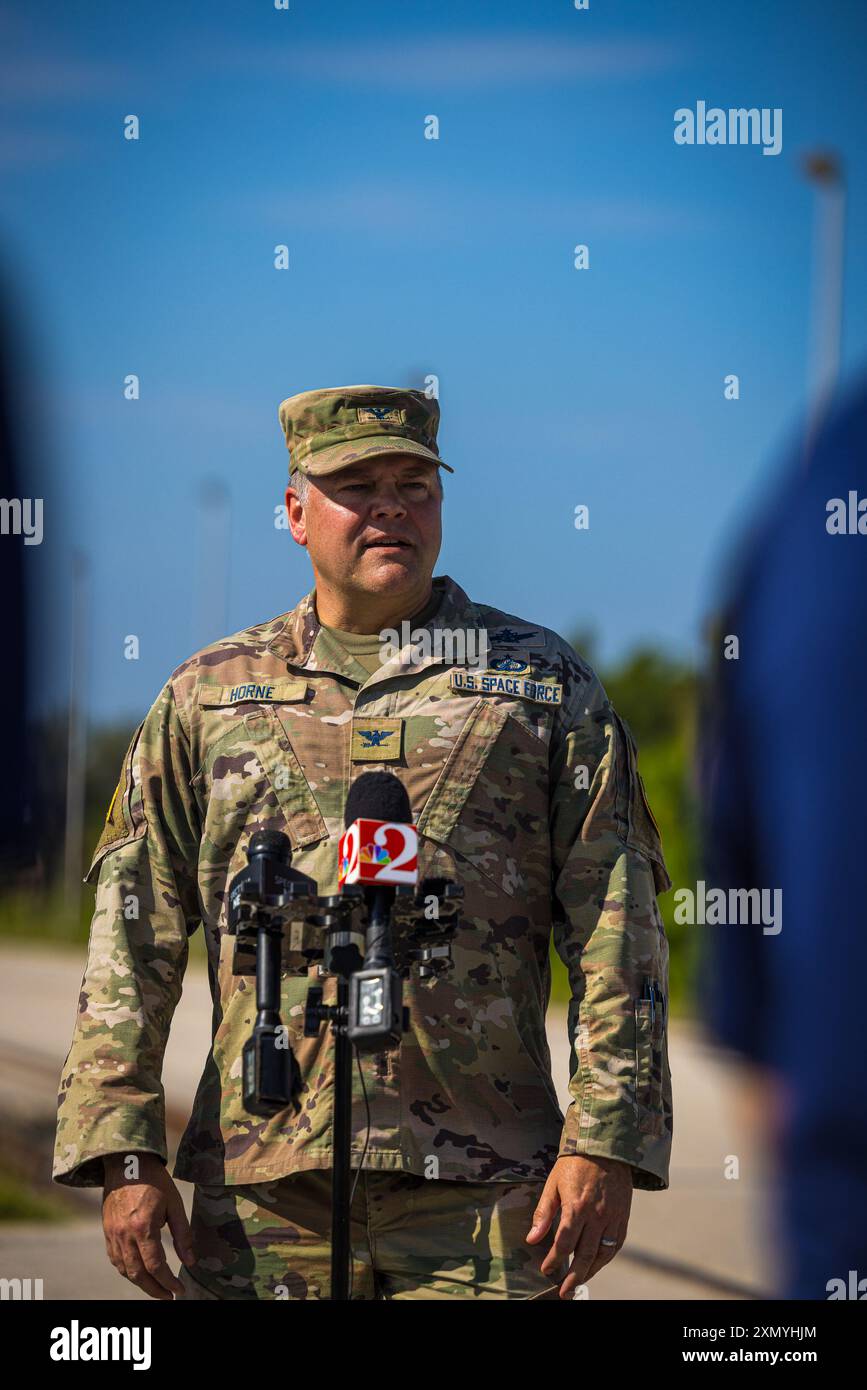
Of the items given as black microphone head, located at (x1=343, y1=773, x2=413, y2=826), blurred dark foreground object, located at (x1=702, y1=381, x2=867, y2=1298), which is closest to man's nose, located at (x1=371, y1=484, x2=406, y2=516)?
black microphone head, located at (x1=343, y1=773, x2=413, y2=826)

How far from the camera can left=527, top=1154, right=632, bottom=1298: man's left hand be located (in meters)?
3.34

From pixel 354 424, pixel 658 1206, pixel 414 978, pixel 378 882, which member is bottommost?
pixel 658 1206

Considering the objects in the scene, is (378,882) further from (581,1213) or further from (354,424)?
(354,424)

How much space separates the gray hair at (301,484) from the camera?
3803mm

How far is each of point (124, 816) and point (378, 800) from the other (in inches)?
37.9

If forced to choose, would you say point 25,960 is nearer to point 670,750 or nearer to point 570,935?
point 670,750

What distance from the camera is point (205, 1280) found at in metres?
3.50

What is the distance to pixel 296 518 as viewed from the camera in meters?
3.92

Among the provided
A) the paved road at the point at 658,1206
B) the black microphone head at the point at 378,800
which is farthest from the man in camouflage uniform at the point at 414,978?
the paved road at the point at 658,1206

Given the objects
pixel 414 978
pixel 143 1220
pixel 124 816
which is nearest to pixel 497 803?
pixel 414 978

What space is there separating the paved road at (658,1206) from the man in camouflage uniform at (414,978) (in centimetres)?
160
